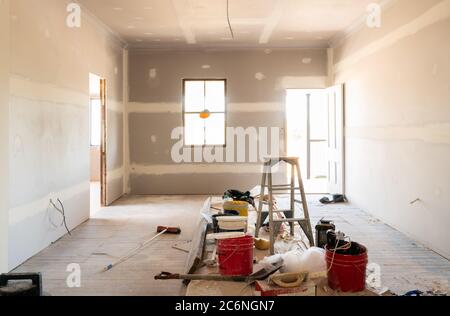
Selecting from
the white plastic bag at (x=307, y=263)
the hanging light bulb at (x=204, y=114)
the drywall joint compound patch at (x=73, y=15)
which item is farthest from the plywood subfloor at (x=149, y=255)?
the drywall joint compound patch at (x=73, y=15)

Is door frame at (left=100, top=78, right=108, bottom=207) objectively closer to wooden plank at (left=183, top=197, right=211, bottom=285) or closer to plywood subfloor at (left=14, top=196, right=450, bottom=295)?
plywood subfloor at (left=14, top=196, right=450, bottom=295)

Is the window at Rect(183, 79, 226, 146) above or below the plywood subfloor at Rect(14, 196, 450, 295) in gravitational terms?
above

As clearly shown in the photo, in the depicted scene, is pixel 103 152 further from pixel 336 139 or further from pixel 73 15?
pixel 336 139

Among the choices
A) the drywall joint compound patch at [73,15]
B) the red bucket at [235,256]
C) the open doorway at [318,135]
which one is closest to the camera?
the red bucket at [235,256]

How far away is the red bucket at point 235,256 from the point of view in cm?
273

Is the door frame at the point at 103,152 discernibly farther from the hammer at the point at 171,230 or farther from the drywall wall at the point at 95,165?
the drywall wall at the point at 95,165

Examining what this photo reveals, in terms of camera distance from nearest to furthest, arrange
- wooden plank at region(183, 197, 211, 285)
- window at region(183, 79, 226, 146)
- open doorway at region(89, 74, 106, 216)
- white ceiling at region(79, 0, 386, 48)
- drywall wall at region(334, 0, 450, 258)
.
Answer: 1. wooden plank at region(183, 197, 211, 285)
2. drywall wall at region(334, 0, 450, 258)
3. white ceiling at region(79, 0, 386, 48)
4. open doorway at region(89, 74, 106, 216)
5. window at region(183, 79, 226, 146)

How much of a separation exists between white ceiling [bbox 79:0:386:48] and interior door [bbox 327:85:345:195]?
1081 mm

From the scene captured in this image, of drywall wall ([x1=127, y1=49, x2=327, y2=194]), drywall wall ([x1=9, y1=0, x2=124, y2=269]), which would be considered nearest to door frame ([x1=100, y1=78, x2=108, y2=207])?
drywall wall ([x1=9, y1=0, x2=124, y2=269])

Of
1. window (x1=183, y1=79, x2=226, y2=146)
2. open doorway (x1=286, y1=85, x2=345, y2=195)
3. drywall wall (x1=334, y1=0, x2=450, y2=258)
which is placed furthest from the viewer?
window (x1=183, y1=79, x2=226, y2=146)

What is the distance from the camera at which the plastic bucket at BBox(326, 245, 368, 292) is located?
2477 mm

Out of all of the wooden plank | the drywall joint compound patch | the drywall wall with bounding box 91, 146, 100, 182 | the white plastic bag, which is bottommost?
the wooden plank

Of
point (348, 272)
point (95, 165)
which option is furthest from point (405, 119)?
point (95, 165)

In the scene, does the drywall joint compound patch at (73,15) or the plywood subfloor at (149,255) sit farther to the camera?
the drywall joint compound patch at (73,15)
